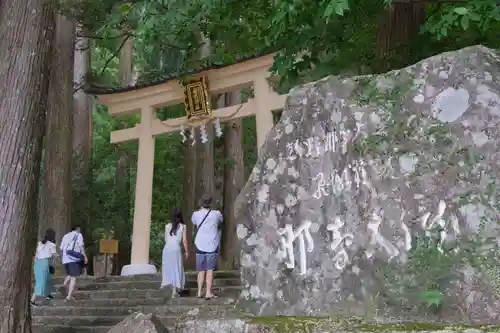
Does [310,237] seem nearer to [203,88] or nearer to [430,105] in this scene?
[430,105]

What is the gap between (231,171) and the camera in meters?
15.0

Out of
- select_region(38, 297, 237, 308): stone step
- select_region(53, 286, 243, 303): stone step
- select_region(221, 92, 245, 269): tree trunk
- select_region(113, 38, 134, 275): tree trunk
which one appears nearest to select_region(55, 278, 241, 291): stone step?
select_region(53, 286, 243, 303): stone step

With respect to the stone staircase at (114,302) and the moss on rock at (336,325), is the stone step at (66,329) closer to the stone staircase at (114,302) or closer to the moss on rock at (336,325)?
the stone staircase at (114,302)

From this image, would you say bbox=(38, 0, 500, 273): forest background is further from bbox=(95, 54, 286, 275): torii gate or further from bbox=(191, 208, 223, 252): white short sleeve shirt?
bbox=(191, 208, 223, 252): white short sleeve shirt

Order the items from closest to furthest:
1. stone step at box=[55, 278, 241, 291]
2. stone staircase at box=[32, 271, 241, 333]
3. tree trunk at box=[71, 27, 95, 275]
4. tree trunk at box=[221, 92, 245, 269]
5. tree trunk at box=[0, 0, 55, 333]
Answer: tree trunk at box=[0, 0, 55, 333] < stone staircase at box=[32, 271, 241, 333] < stone step at box=[55, 278, 241, 291] < tree trunk at box=[221, 92, 245, 269] < tree trunk at box=[71, 27, 95, 275]

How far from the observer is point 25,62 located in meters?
7.20

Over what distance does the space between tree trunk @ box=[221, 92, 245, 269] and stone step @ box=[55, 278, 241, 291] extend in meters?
2.93

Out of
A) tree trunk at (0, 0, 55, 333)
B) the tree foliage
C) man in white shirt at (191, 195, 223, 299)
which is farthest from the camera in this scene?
man in white shirt at (191, 195, 223, 299)

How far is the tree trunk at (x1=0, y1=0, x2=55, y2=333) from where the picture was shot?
22.6 ft

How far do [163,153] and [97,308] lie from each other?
322 inches

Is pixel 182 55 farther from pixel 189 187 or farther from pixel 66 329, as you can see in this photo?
pixel 66 329

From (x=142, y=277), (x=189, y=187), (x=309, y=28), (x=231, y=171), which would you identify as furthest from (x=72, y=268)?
(x=309, y=28)

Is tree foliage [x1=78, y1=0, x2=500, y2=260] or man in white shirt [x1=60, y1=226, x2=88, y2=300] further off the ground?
tree foliage [x1=78, y1=0, x2=500, y2=260]

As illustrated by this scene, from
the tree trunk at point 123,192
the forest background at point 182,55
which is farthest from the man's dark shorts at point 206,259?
the tree trunk at point 123,192
